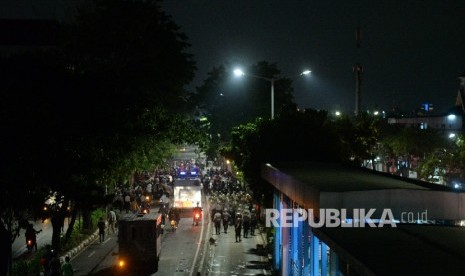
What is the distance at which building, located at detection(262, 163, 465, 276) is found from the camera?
332 inches

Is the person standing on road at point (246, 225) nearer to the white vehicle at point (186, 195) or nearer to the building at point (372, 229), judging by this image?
the white vehicle at point (186, 195)

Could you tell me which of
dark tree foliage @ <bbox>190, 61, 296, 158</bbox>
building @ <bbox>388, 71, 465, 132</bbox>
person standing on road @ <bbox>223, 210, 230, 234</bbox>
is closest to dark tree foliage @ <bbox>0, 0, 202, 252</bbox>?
person standing on road @ <bbox>223, 210, 230, 234</bbox>

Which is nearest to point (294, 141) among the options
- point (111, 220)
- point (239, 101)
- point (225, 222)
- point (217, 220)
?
point (217, 220)

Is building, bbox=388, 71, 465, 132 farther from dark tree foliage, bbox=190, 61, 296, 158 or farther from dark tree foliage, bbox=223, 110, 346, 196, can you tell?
dark tree foliage, bbox=223, 110, 346, 196

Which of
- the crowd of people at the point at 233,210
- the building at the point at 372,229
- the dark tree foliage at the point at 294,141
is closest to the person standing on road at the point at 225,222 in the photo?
the crowd of people at the point at 233,210

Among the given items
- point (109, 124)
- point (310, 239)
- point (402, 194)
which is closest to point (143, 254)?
point (109, 124)

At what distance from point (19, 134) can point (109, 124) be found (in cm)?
394

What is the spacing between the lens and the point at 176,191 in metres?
43.8

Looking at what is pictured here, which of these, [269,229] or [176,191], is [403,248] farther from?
[176,191]

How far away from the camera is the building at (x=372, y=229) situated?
8.43 meters

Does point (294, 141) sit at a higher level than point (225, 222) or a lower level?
higher

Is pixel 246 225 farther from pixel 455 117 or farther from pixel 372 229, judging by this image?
pixel 455 117

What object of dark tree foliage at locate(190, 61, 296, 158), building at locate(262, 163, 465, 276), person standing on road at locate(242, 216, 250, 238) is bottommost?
person standing on road at locate(242, 216, 250, 238)

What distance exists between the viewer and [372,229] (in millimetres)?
11328
